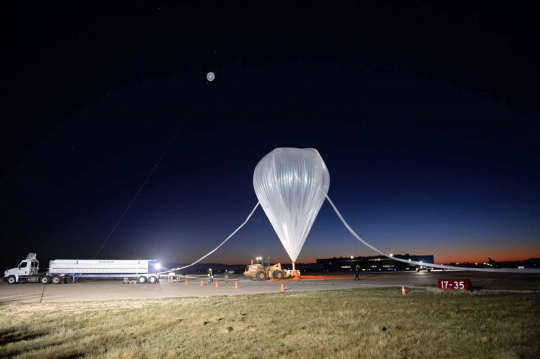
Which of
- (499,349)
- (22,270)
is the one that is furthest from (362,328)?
(22,270)

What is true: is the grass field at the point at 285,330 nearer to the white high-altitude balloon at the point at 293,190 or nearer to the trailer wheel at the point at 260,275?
the white high-altitude balloon at the point at 293,190

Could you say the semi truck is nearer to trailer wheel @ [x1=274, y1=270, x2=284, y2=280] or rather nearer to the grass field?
trailer wheel @ [x1=274, y1=270, x2=284, y2=280]

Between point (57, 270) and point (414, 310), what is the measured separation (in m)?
38.3

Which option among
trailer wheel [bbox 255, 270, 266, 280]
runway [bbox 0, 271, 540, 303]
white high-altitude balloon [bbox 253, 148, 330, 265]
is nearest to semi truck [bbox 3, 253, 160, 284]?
runway [bbox 0, 271, 540, 303]

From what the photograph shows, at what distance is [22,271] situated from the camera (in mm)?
39375

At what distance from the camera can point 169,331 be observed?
35.0ft

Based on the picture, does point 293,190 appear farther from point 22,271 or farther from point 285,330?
point 22,271

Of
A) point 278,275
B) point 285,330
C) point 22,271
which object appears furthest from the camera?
point 22,271

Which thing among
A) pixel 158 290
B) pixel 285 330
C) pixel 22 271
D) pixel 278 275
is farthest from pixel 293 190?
pixel 22 271

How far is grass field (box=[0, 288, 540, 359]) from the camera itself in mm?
8211

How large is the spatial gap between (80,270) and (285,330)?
3683 centimetres

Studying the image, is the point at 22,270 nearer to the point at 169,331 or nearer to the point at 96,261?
the point at 96,261

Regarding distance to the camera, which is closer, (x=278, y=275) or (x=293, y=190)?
(x=293, y=190)

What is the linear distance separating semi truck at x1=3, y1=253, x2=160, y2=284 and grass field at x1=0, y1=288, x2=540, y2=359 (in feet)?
82.0
